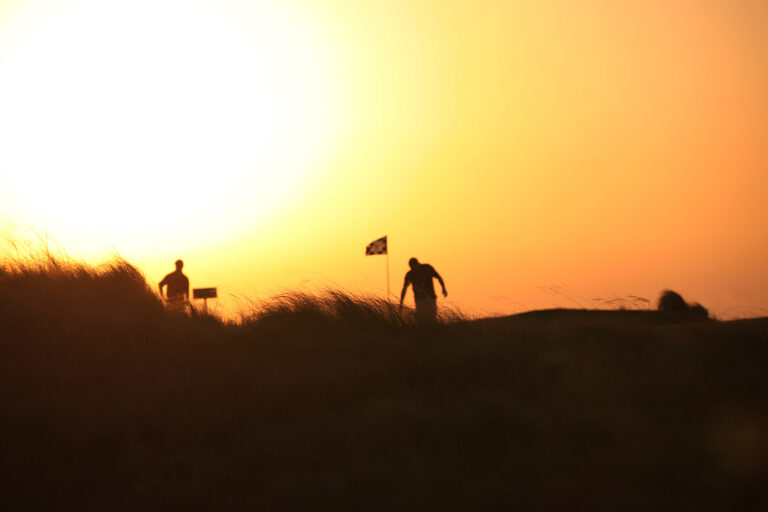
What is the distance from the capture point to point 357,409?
8688mm

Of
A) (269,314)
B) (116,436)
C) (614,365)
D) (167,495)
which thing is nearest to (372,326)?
(269,314)

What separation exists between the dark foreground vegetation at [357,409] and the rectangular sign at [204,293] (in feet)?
4.45

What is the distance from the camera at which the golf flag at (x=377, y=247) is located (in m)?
18.9

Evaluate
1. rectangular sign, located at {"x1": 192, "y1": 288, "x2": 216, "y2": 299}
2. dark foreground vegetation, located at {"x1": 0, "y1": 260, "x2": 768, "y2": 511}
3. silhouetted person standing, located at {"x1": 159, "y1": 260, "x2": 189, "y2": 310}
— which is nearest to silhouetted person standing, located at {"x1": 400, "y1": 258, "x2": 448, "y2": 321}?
dark foreground vegetation, located at {"x1": 0, "y1": 260, "x2": 768, "y2": 511}

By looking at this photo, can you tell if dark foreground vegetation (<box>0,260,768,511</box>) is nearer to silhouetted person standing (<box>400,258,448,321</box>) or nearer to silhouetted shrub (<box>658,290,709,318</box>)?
silhouetted person standing (<box>400,258,448,321</box>)

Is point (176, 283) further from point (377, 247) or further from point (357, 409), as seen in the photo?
point (357, 409)

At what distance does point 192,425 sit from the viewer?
8.51 m

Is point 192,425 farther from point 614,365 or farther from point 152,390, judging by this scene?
point 614,365

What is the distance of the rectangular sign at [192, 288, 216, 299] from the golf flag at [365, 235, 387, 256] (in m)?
5.93

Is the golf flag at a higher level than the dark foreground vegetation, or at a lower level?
higher

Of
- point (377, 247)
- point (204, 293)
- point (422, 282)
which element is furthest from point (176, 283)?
point (377, 247)

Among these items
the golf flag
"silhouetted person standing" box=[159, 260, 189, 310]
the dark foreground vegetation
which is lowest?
the dark foreground vegetation

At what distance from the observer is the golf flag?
18875 mm

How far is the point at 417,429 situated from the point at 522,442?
3.41ft
